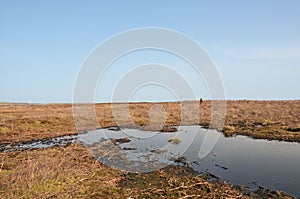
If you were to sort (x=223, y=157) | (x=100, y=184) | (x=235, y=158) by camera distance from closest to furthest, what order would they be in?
(x=100, y=184)
(x=235, y=158)
(x=223, y=157)

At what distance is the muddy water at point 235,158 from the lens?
12570 millimetres

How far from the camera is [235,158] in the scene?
1678 cm

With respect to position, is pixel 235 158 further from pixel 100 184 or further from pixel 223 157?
pixel 100 184

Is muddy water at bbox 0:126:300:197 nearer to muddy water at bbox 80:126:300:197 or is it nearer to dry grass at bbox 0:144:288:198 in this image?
muddy water at bbox 80:126:300:197

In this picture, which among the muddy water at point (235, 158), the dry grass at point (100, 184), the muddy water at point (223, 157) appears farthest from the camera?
the muddy water at point (223, 157)

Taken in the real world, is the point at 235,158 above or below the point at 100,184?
above

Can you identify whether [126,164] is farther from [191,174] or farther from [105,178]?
[191,174]

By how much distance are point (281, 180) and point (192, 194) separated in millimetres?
4772

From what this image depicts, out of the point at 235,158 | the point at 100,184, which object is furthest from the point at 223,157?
the point at 100,184

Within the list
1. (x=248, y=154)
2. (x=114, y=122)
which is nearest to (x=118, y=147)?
(x=248, y=154)

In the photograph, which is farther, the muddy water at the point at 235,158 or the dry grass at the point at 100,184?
the muddy water at the point at 235,158

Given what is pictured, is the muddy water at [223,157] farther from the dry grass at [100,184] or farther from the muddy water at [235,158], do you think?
the dry grass at [100,184]

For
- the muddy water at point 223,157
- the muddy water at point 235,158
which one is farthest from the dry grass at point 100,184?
the muddy water at point 235,158

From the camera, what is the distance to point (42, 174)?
10969 mm
